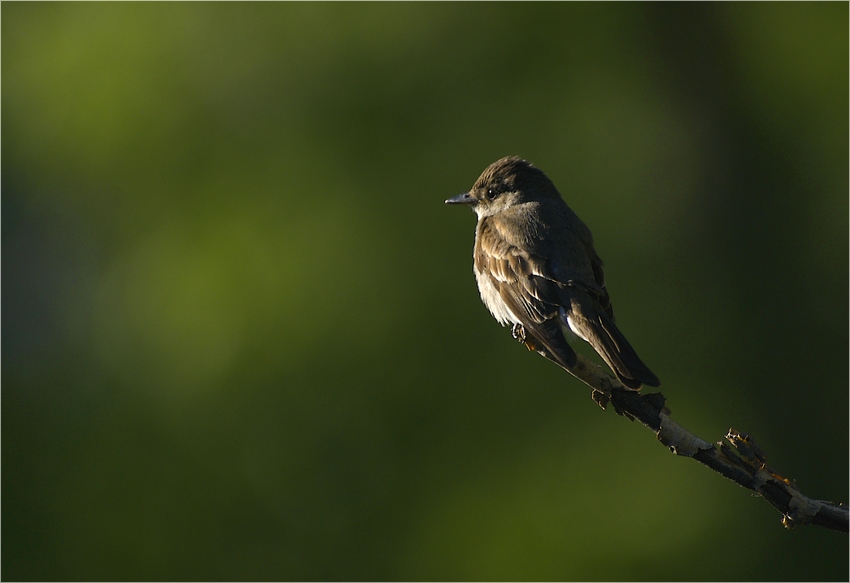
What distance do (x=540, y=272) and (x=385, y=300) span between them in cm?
620

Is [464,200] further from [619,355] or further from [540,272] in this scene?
[619,355]

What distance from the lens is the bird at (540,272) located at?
3795mm

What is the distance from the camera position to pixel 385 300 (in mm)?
10430

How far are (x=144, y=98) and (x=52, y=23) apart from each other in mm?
2516

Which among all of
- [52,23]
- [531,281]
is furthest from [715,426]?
[52,23]

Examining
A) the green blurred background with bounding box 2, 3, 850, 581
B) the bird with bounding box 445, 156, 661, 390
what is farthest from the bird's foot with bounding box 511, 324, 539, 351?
the green blurred background with bounding box 2, 3, 850, 581

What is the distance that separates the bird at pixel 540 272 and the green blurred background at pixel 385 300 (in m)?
4.96

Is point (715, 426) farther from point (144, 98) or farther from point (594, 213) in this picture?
point (144, 98)

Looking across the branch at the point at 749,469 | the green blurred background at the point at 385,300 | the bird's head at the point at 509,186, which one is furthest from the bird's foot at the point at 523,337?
the green blurred background at the point at 385,300

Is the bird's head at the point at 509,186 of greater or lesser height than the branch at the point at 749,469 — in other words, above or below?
above

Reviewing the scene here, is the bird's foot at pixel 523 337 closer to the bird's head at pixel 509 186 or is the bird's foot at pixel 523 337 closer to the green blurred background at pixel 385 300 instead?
the bird's head at pixel 509 186

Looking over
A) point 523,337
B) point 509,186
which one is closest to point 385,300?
point 509,186

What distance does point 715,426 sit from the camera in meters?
10.1

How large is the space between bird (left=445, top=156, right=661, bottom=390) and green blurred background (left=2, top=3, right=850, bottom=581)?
496 centimetres
